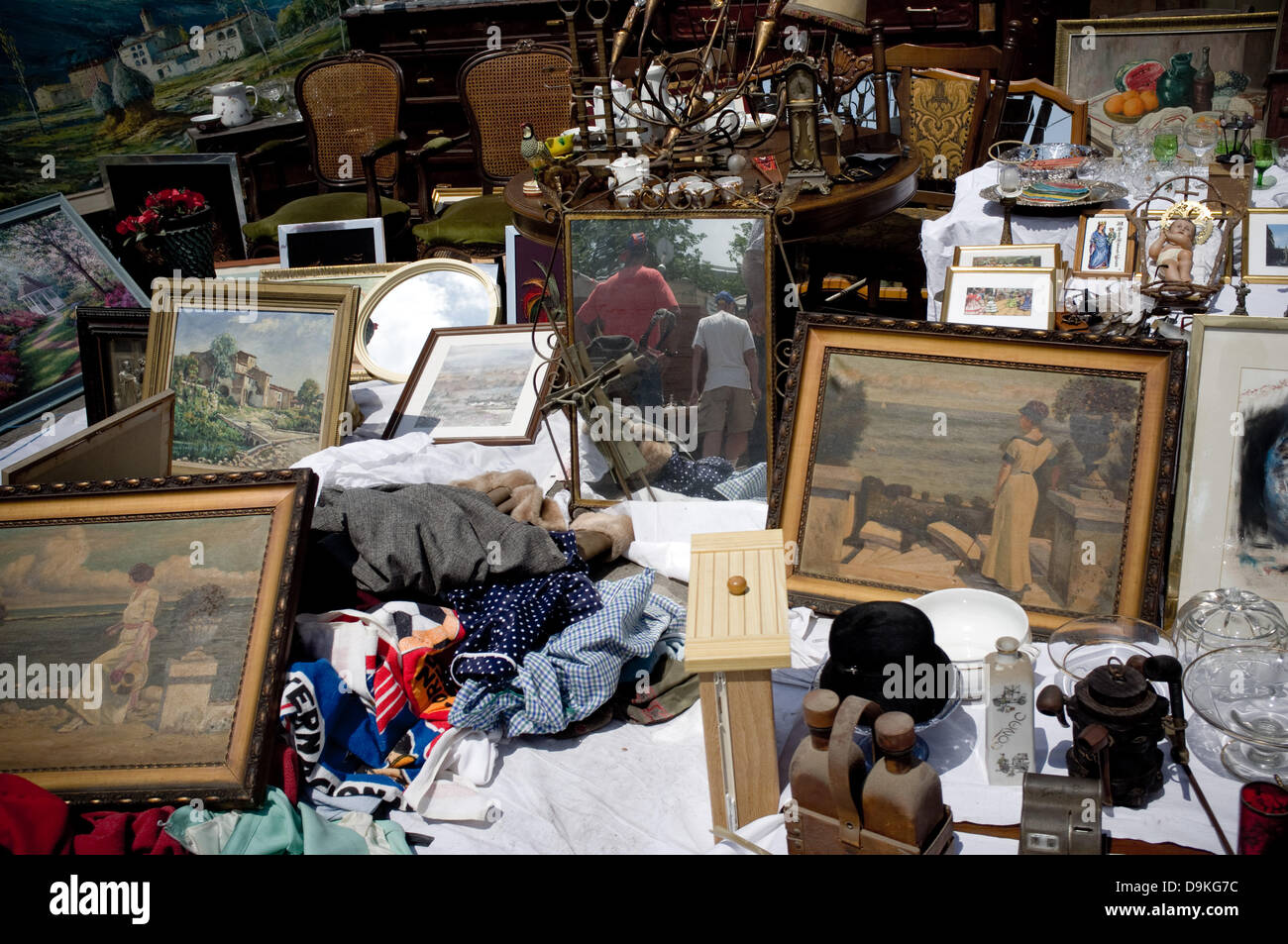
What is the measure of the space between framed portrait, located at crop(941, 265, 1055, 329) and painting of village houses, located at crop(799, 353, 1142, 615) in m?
0.83

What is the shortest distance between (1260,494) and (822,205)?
172 cm

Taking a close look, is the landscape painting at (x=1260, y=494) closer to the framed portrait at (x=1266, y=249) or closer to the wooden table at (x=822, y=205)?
the framed portrait at (x=1266, y=249)

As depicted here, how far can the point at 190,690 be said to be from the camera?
247cm

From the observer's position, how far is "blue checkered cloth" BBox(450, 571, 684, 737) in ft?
8.26

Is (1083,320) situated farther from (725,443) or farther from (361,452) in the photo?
(361,452)

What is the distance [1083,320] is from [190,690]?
2.71 m

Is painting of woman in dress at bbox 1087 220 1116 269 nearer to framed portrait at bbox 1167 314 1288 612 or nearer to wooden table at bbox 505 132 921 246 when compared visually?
wooden table at bbox 505 132 921 246

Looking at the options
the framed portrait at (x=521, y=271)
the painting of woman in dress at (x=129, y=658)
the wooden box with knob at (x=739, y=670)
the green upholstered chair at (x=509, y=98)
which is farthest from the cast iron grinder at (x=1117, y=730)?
the green upholstered chair at (x=509, y=98)

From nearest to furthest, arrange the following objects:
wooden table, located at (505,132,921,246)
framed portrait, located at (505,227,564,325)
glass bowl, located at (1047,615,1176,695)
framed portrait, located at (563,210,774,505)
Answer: glass bowl, located at (1047,615,1176,695) → framed portrait, located at (563,210,774,505) → wooden table, located at (505,132,921,246) → framed portrait, located at (505,227,564,325)

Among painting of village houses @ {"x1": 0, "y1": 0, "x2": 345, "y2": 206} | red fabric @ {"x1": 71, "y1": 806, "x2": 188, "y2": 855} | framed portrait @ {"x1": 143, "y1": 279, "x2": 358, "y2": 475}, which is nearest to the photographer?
red fabric @ {"x1": 71, "y1": 806, "x2": 188, "y2": 855}

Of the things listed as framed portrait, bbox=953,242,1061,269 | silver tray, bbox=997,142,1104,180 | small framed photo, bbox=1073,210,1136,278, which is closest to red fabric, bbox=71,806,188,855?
framed portrait, bbox=953,242,1061,269

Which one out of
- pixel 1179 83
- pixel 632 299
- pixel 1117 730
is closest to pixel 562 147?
pixel 632 299

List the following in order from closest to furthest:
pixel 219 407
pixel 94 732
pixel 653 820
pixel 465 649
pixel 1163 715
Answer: pixel 1163 715 → pixel 653 820 → pixel 94 732 → pixel 465 649 → pixel 219 407

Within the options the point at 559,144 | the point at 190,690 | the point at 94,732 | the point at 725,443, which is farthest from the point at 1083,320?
the point at 94,732
